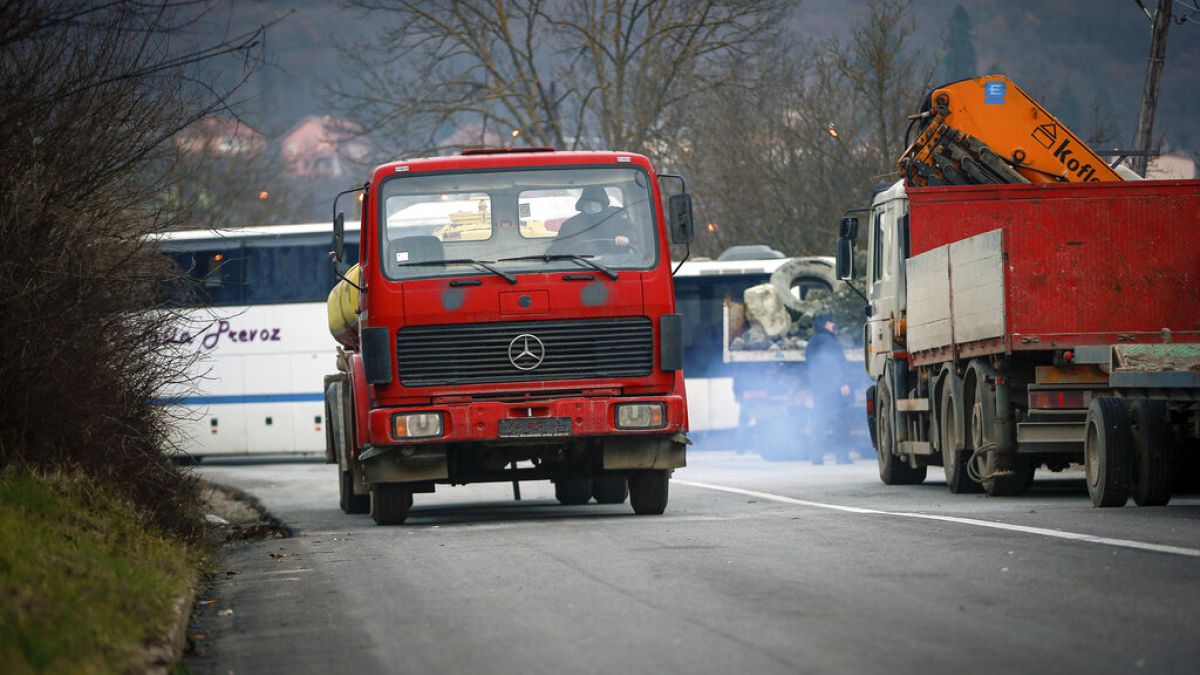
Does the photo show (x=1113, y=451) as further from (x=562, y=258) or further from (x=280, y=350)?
(x=280, y=350)

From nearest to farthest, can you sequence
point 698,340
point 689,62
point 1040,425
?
point 1040,425
point 698,340
point 689,62

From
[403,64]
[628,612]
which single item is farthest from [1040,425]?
[403,64]

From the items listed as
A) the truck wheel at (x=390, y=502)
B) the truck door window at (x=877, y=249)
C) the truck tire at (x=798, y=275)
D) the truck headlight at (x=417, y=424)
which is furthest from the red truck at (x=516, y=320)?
the truck tire at (x=798, y=275)

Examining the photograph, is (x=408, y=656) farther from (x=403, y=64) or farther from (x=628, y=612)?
(x=403, y=64)

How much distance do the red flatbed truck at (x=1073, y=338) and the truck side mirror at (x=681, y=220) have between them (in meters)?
2.61

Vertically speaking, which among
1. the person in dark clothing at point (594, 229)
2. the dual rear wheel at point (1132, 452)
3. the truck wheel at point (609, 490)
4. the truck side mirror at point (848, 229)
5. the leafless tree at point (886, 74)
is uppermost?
the leafless tree at point (886, 74)

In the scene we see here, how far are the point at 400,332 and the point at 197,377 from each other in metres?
1.78

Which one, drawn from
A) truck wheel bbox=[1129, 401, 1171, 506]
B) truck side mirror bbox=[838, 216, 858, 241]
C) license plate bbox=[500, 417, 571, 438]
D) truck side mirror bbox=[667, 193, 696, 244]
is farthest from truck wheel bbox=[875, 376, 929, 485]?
license plate bbox=[500, 417, 571, 438]

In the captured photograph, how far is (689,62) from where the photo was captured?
5222 centimetres

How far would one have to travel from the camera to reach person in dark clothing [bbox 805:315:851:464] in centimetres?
3086

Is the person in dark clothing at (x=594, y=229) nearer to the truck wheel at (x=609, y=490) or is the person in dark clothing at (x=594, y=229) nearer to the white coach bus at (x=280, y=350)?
the truck wheel at (x=609, y=490)

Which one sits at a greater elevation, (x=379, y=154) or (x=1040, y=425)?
(x=379, y=154)

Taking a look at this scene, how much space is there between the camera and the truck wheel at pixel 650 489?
1630 centimetres

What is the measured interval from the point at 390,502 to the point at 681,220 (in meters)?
3.41
